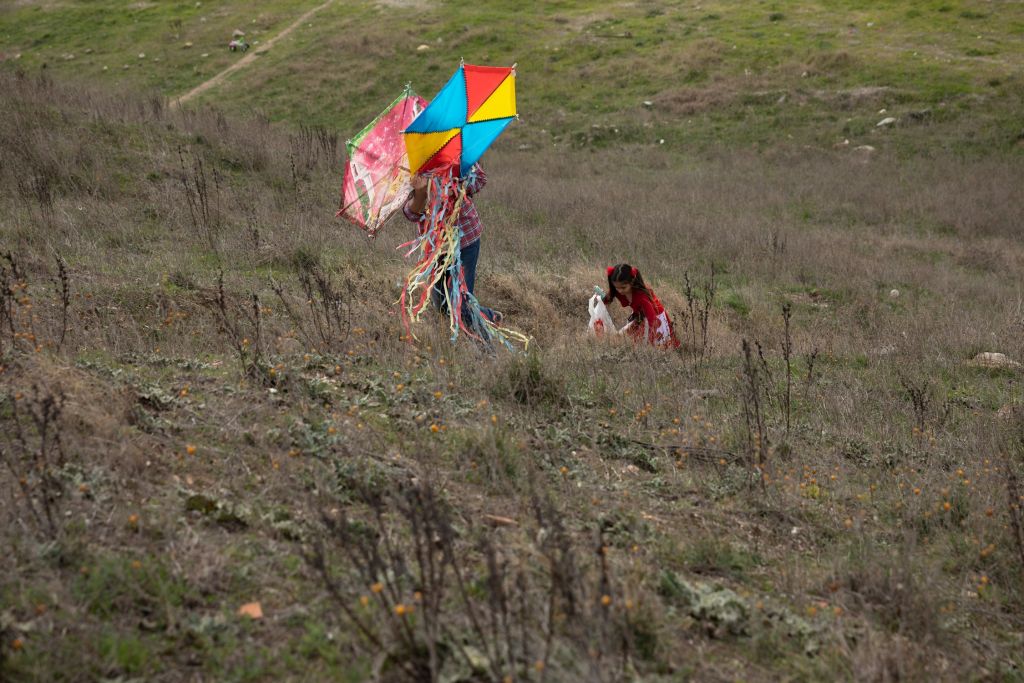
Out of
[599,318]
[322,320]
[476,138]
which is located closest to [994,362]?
[599,318]

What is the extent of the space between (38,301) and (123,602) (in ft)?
13.0

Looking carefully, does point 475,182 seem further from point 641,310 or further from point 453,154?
point 641,310

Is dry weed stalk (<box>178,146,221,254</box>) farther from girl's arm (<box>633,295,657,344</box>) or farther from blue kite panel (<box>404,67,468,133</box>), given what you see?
girl's arm (<box>633,295,657,344</box>)

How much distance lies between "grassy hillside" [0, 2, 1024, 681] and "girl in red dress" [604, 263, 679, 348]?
1.18ft

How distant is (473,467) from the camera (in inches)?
161

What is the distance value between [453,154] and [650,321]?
2381 millimetres

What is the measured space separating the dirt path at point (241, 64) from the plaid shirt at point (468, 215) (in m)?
17.1

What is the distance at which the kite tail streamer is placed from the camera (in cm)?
600

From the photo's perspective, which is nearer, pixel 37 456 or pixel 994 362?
pixel 37 456

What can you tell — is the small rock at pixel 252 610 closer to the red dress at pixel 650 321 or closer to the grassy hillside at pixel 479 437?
the grassy hillside at pixel 479 437

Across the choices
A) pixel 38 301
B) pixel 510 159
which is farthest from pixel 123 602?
pixel 510 159

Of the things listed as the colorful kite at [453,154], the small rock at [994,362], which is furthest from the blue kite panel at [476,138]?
the small rock at [994,362]

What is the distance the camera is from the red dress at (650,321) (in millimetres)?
7180

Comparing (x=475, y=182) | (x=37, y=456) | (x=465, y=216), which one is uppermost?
(x=475, y=182)
